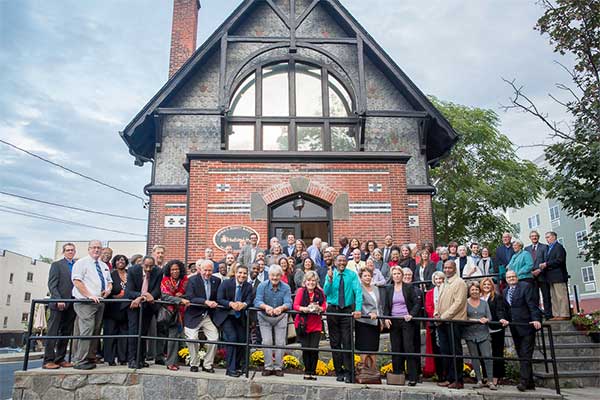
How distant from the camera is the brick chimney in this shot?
16.6 metres

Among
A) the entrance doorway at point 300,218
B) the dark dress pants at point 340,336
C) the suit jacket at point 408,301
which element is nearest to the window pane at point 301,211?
the entrance doorway at point 300,218

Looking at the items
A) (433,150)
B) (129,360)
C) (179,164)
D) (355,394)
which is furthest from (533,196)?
(129,360)

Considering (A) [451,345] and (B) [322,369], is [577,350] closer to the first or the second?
(A) [451,345]

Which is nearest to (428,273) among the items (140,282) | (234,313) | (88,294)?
(234,313)

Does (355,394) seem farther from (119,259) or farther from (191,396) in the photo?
(119,259)

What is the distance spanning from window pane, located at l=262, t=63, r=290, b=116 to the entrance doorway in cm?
275

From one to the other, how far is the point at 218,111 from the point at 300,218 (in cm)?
368

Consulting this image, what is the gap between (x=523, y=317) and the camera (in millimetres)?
7660

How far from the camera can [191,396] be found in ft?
21.4

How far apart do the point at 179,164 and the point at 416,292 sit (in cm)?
849

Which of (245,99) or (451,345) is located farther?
(245,99)

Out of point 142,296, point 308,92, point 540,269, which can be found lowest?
point 142,296

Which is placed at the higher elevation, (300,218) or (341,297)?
(300,218)

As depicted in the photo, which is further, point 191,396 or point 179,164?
point 179,164
